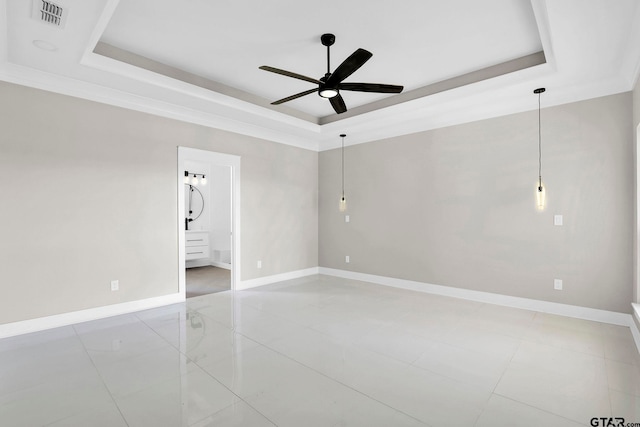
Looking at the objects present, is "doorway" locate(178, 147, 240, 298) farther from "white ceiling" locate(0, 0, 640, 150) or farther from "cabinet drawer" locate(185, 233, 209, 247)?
"white ceiling" locate(0, 0, 640, 150)

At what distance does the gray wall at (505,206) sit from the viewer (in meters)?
3.57

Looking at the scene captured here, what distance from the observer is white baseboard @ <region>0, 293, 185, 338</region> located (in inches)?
128

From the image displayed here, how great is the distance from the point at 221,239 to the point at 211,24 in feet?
18.0

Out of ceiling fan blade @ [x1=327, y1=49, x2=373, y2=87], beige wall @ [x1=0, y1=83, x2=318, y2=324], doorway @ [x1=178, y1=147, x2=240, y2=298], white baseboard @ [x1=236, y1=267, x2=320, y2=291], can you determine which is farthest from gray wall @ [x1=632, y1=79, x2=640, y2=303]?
doorway @ [x1=178, y1=147, x2=240, y2=298]

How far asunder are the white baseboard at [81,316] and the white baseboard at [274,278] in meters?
1.03

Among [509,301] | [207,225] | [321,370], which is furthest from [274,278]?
[509,301]

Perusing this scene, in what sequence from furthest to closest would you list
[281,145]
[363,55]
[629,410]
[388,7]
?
[281,145] < [388,7] < [363,55] < [629,410]

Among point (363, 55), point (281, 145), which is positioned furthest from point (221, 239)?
point (363, 55)

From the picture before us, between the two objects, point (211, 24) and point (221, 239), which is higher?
point (211, 24)

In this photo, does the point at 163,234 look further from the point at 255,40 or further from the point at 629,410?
the point at 629,410

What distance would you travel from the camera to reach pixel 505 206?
14.0 ft

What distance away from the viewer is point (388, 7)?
8.80 ft

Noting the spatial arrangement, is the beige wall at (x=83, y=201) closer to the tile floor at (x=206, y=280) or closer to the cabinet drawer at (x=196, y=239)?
the tile floor at (x=206, y=280)

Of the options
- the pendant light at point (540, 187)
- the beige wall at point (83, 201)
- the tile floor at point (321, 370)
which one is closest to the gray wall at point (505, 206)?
the pendant light at point (540, 187)
